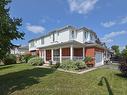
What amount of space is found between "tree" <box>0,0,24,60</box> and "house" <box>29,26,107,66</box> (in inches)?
456

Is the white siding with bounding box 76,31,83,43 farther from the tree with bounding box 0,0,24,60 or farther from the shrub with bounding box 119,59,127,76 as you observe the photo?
the tree with bounding box 0,0,24,60

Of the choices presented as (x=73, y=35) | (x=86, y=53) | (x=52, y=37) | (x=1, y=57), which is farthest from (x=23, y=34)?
(x=52, y=37)

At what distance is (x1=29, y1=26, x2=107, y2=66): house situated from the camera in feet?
87.0

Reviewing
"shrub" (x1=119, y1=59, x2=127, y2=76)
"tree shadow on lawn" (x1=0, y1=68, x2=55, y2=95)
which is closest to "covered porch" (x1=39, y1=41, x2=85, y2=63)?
"shrub" (x1=119, y1=59, x2=127, y2=76)

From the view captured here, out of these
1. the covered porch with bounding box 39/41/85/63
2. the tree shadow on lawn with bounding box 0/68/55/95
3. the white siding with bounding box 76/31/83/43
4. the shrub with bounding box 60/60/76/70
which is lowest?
the tree shadow on lawn with bounding box 0/68/55/95

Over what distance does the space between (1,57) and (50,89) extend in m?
6.36

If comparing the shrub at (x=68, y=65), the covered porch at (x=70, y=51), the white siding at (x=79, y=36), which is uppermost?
the white siding at (x=79, y=36)

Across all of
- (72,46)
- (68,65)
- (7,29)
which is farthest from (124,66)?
(7,29)

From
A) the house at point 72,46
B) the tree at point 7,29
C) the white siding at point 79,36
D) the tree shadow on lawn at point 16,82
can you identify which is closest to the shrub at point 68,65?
the house at point 72,46

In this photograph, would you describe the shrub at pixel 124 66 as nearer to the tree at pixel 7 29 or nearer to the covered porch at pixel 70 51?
the covered porch at pixel 70 51

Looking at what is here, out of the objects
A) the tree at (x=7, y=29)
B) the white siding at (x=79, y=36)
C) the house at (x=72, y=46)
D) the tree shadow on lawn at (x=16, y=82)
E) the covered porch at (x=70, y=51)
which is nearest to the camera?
the tree shadow on lawn at (x=16, y=82)

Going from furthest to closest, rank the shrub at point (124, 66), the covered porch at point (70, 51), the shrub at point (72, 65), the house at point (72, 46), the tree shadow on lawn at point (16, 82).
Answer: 1. the house at point (72, 46)
2. the covered porch at point (70, 51)
3. the shrub at point (72, 65)
4. the shrub at point (124, 66)
5. the tree shadow on lawn at point (16, 82)

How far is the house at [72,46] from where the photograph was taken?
2652cm

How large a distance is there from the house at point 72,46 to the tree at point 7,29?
11580mm
